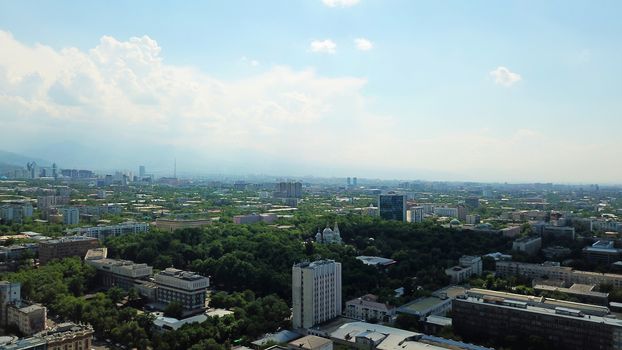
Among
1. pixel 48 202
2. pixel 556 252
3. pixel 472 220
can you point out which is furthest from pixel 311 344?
pixel 48 202

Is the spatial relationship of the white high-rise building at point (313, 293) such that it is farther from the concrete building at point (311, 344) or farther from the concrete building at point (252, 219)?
the concrete building at point (252, 219)

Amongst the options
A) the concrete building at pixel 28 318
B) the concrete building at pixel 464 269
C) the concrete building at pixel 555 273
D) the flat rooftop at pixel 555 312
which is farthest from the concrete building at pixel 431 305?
the concrete building at pixel 28 318

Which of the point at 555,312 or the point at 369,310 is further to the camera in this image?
the point at 369,310

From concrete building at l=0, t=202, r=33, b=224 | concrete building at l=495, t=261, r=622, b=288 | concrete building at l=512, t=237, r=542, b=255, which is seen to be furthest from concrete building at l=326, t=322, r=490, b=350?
concrete building at l=0, t=202, r=33, b=224

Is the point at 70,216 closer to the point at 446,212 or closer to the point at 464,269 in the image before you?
the point at 464,269

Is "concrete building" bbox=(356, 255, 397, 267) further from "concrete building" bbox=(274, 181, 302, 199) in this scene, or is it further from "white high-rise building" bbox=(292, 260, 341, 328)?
"concrete building" bbox=(274, 181, 302, 199)

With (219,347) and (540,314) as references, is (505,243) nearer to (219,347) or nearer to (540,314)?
(540,314)

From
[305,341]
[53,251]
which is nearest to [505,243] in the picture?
[305,341]
